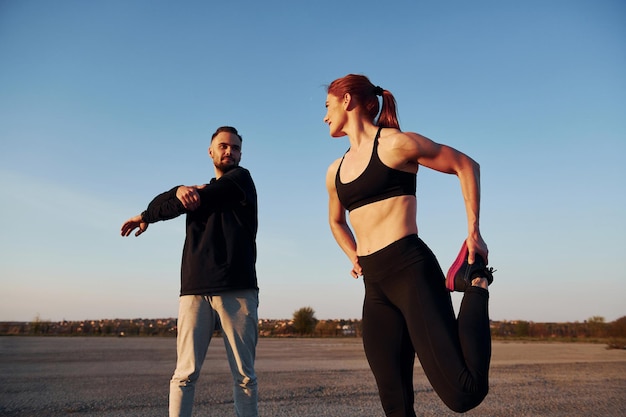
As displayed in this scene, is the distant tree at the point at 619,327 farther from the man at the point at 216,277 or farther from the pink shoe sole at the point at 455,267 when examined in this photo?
the pink shoe sole at the point at 455,267

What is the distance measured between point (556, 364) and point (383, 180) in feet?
36.3

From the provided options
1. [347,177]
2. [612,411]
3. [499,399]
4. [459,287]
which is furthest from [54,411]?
[612,411]

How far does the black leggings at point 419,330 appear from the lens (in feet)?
7.82

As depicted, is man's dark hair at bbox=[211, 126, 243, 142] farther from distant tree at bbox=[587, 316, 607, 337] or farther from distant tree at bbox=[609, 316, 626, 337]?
distant tree at bbox=[587, 316, 607, 337]

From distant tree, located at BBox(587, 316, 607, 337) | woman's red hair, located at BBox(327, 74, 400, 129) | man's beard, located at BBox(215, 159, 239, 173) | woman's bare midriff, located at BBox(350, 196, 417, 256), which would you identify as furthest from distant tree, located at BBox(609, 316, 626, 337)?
woman's bare midriff, located at BBox(350, 196, 417, 256)

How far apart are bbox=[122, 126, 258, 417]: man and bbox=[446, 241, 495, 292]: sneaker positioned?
168 cm

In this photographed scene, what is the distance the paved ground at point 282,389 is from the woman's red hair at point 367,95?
11.4ft

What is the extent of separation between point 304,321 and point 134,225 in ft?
81.1

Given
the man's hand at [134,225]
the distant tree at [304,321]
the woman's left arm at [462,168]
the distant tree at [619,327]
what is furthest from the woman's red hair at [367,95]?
the distant tree at [304,321]

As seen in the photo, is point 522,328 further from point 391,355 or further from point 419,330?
point 419,330

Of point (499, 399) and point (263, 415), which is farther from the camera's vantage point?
point (499, 399)

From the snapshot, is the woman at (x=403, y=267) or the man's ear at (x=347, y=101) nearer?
the woman at (x=403, y=267)

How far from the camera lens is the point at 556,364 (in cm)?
1184

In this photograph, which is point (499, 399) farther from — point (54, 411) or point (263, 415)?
point (54, 411)
